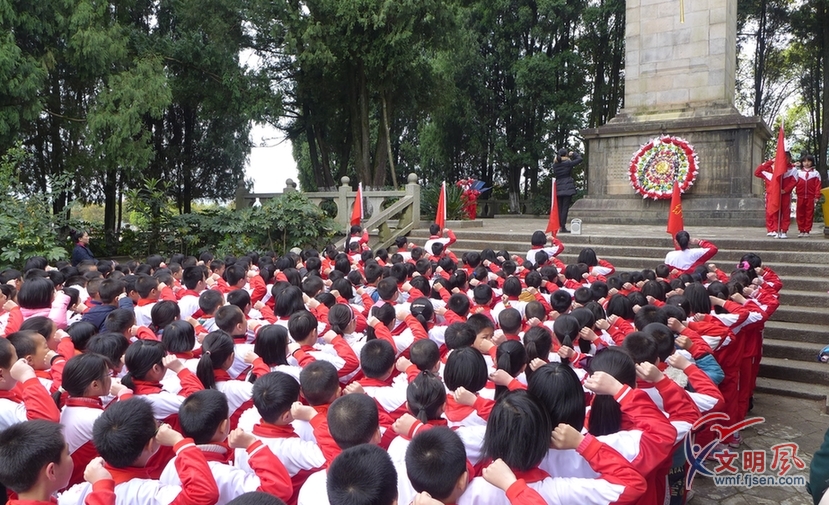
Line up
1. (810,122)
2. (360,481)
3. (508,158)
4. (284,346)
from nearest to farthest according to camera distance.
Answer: (360,481) < (284,346) < (508,158) < (810,122)

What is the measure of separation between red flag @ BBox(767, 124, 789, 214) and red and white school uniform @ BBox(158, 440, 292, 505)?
30.4 ft

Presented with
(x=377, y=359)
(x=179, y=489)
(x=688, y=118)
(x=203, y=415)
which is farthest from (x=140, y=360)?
(x=688, y=118)

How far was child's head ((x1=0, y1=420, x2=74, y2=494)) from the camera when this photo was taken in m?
2.02

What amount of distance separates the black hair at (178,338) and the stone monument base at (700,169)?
1171 cm

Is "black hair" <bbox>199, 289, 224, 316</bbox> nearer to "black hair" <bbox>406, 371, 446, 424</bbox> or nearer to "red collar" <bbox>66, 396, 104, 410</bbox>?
"red collar" <bbox>66, 396, 104, 410</bbox>

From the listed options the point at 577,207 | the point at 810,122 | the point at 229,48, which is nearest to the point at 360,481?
the point at 577,207

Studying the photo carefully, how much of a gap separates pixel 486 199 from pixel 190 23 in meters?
12.4

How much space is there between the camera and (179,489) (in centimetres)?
212

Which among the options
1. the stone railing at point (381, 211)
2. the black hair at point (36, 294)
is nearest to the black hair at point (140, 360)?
the black hair at point (36, 294)

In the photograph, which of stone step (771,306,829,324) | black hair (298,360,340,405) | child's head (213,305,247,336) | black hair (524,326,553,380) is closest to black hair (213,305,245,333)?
child's head (213,305,247,336)

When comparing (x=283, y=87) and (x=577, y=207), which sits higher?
(x=283, y=87)

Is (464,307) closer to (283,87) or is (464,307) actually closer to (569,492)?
(569,492)

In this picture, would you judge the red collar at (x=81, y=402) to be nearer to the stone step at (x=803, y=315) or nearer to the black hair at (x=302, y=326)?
the black hair at (x=302, y=326)

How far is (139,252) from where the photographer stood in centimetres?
1202
